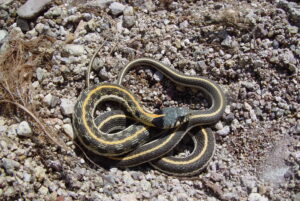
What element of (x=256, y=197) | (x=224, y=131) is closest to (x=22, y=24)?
(x=224, y=131)

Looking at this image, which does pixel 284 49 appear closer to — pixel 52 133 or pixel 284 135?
pixel 284 135

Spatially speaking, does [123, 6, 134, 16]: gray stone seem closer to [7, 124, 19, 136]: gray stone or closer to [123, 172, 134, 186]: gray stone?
[7, 124, 19, 136]: gray stone

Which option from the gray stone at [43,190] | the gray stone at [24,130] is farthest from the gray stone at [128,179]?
A: the gray stone at [24,130]

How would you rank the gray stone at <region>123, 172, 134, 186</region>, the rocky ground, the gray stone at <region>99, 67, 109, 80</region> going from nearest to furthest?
the rocky ground, the gray stone at <region>123, 172, 134, 186</region>, the gray stone at <region>99, 67, 109, 80</region>

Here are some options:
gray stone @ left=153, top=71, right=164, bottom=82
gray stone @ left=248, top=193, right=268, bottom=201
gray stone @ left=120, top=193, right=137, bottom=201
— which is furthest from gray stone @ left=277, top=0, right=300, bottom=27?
gray stone @ left=120, top=193, right=137, bottom=201

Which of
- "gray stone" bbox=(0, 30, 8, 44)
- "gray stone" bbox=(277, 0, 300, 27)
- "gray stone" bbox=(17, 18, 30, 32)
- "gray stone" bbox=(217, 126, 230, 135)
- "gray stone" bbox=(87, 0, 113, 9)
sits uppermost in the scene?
"gray stone" bbox=(277, 0, 300, 27)

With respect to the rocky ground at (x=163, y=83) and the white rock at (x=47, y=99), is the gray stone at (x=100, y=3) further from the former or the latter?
the white rock at (x=47, y=99)
